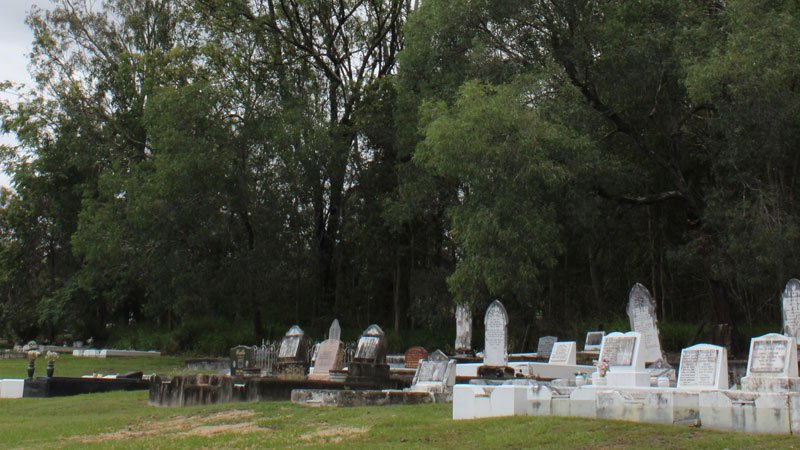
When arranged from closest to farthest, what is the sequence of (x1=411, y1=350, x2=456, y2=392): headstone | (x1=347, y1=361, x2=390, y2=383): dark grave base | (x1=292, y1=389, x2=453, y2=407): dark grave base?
(x1=292, y1=389, x2=453, y2=407): dark grave base < (x1=411, y1=350, x2=456, y2=392): headstone < (x1=347, y1=361, x2=390, y2=383): dark grave base

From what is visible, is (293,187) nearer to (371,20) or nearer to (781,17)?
(371,20)

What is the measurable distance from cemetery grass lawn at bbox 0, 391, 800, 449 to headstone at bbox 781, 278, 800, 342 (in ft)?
32.7

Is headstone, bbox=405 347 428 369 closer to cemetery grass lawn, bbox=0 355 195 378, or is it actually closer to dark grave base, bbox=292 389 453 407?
cemetery grass lawn, bbox=0 355 195 378

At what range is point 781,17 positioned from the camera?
20.2 meters

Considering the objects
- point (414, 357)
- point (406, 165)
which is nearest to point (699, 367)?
point (414, 357)

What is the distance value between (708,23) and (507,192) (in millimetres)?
7065

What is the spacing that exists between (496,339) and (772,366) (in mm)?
9482

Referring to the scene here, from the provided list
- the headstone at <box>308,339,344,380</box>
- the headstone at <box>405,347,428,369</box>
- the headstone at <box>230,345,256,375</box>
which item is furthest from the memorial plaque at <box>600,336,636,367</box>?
the headstone at <box>230,345,256,375</box>

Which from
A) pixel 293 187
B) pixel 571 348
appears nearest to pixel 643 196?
pixel 571 348

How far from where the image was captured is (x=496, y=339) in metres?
21.3

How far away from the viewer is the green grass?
25.3 metres

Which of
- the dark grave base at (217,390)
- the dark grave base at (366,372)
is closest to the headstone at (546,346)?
the dark grave base at (366,372)

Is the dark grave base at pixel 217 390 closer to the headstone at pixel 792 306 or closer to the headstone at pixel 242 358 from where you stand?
the headstone at pixel 242 358

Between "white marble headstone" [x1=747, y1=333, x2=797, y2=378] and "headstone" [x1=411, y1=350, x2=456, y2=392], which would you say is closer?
"white marble headstone" [x1=747, y1=333, x2=797, y2=378]
